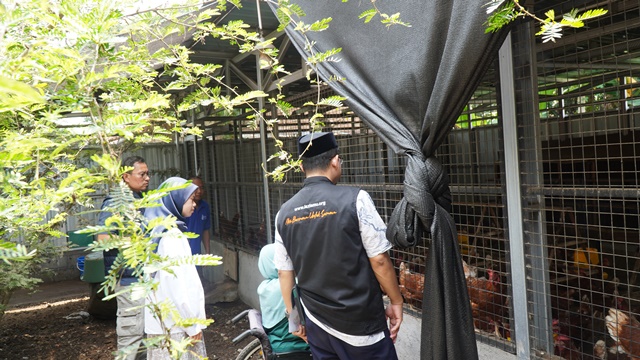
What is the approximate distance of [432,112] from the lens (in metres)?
2.31

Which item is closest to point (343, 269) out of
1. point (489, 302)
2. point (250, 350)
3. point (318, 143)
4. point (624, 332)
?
point (318, 143)

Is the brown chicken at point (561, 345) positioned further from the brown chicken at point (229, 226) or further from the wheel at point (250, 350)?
the brown chicken at point (229, 226)

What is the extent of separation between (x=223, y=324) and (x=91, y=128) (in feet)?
18.4

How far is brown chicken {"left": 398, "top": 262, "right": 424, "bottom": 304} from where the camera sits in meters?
3.61

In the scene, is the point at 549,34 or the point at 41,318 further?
the point at 41,318

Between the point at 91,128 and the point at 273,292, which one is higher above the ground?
the point at 91,128

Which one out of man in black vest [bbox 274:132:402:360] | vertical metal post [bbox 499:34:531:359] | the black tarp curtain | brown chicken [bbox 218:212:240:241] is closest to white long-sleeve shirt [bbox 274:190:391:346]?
man in black vest [bbox 274:132:402:360]

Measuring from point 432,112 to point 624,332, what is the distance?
62.7 inches

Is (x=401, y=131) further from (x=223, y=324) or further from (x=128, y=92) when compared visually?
(x=223, y=324)

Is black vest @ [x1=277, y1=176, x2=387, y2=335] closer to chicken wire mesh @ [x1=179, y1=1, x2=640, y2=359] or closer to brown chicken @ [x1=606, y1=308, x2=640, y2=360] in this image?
chicken wire mesh @ [x1=179, y1=1, x2=640, y2=359]

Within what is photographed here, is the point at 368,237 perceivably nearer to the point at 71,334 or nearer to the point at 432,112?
the point at 432,112

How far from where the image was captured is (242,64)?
7.71 metres

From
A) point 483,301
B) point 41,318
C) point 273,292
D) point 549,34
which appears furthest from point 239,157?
point 549,34

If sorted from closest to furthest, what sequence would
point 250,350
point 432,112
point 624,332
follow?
point 432,112, point 624,332, point 250,350
